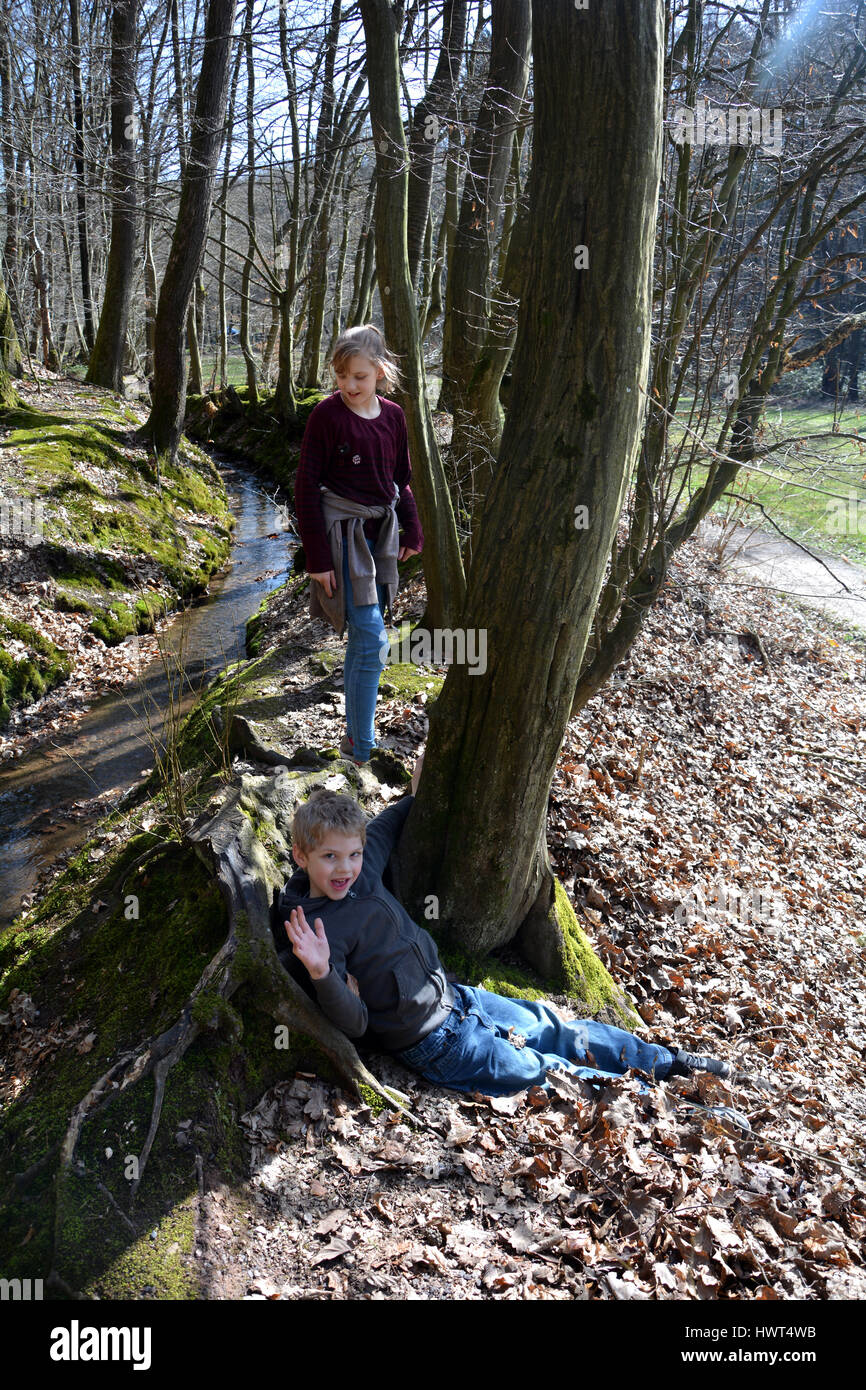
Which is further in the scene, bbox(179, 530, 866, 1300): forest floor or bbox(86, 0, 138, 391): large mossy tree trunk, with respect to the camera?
bbox(86, 0, 138, 391): large mossy tree trunk

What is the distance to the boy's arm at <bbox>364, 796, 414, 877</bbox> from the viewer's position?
4027 mm

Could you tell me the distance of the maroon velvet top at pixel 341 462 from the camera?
415 cm

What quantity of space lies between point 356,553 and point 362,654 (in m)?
0.51

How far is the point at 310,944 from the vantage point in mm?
3238

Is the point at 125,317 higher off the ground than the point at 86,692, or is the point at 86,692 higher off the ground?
the point at 125,317

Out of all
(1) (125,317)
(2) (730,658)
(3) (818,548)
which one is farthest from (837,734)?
(1) (125,317)

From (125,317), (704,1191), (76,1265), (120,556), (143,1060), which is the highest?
(125,317)

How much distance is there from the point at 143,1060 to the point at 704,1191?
2.11 meters

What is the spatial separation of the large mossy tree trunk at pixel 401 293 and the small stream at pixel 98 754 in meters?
2.26

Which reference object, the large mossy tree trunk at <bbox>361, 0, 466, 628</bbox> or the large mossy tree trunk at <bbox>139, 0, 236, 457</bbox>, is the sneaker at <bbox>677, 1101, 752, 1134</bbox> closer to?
the large mossy tree trunk at <bbox>361, 0, 466, 628</bbox>

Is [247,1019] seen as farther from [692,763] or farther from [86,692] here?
[86,692]

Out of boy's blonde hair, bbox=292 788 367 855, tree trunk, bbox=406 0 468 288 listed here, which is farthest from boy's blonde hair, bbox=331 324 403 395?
tree trunk, bbox=406 0 468 288

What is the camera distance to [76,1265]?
2557 millimetres

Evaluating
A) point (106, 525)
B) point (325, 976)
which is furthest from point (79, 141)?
point (325, 976)
